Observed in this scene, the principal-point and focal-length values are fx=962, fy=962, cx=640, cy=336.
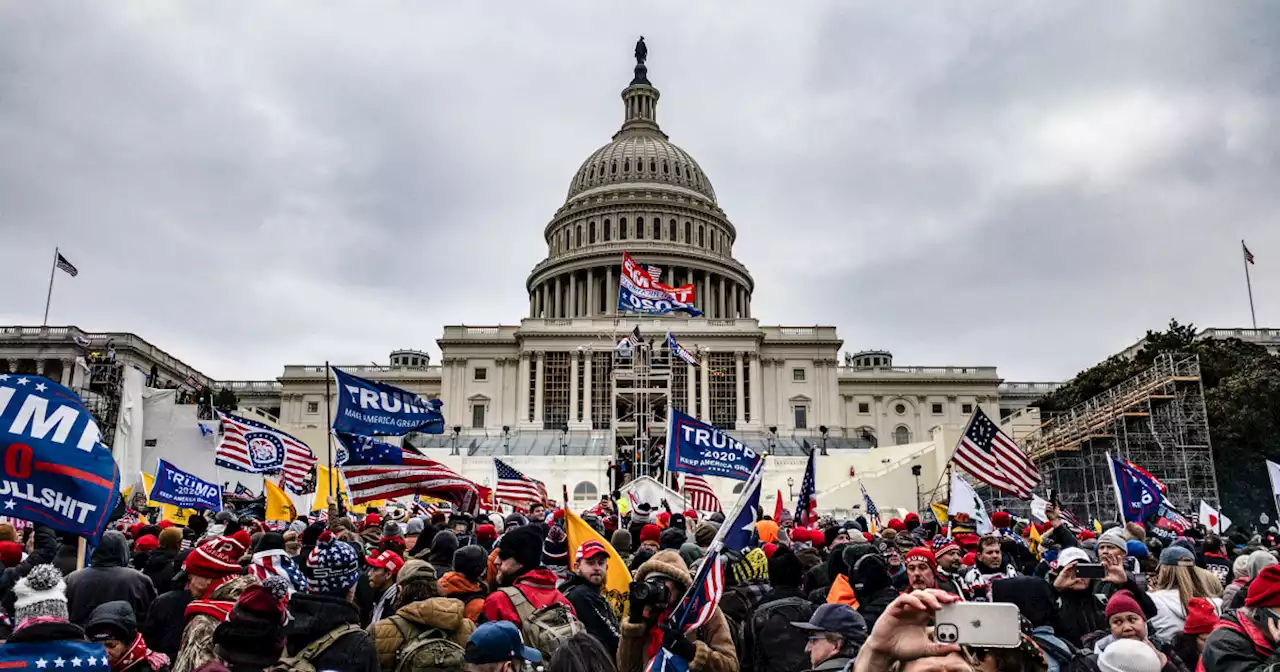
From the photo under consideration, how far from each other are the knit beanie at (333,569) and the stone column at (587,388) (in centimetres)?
6393

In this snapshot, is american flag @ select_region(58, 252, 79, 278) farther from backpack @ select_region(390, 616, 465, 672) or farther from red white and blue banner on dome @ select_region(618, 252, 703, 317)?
backpack @ select_region(390, 616, 465, 672)

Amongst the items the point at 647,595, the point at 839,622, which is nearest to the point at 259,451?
the point at 647,595

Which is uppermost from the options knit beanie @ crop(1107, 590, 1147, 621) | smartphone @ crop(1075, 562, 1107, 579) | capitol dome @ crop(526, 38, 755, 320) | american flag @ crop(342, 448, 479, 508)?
capitol dome @ crop(526, 38, 755, 320)

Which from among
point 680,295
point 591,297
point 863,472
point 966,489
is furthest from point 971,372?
point 966,489

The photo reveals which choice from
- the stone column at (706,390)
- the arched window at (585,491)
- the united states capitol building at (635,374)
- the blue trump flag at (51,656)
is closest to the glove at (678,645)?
the blue trump flag at (51,656)

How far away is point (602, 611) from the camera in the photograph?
577cm

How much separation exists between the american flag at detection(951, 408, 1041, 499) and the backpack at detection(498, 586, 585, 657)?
1229 cm

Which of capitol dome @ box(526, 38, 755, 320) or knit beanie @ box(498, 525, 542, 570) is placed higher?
capitol dome @ box(526, 38, 755, 320)

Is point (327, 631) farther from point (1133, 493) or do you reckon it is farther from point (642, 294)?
point (642, 294)

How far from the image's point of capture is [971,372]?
279ft

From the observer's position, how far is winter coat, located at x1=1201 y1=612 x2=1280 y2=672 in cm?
425

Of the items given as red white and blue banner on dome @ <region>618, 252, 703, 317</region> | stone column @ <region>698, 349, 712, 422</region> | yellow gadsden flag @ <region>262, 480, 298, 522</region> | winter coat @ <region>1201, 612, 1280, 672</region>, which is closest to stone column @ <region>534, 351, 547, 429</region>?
stone column @ <region>698, 349, 712, 422</region>

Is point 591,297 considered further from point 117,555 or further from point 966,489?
point 117,555

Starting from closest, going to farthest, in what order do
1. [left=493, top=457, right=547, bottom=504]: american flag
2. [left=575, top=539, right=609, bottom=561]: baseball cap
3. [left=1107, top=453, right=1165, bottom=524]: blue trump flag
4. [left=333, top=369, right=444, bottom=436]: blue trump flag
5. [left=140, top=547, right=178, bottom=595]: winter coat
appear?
1. [left=575, top=539, right=609, bottom=561]: baseball cap
2. [left=140, top=547, right=178, bottom=595]: winter coat
3. [left=333, top=369, right=444, bottom=436]: blue trump flag
4. [left=1107, top=453, right=1165, bottom=524]: blue trump flag
5. [left=493, top=457, right=547, bottom=504]: american flag
